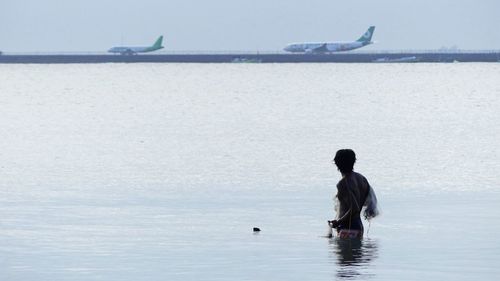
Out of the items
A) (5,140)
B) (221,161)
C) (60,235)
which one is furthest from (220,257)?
(5,140)

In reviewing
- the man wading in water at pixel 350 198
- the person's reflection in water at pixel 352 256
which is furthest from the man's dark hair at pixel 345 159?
the person's reflection in water at pixel 352 256

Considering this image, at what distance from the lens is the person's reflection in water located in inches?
949

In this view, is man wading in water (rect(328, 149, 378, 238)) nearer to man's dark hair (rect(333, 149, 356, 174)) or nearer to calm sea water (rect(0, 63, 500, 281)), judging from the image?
man's dark hair (rect(333, 149, 356, 174))

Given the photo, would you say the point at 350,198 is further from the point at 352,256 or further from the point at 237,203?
the point at 237,203

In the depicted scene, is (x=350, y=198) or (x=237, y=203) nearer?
(x=350, y=198)

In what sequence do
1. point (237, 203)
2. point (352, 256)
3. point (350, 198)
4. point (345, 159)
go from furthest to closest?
point (237, 203), point (352, 256), point (350, 198), point (345, 159)

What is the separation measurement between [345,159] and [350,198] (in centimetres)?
67

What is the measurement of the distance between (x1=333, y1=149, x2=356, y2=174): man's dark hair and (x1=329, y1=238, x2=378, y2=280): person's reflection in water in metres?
1.47

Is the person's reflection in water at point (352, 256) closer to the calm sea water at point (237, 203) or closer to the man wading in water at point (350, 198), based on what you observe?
the calm sea water at point (237, 203)

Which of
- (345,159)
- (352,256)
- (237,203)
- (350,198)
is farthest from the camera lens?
(237,203)

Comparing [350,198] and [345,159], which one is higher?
[345,159]

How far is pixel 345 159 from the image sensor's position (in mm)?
24109

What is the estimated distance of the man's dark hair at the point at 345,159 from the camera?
24.0 meters

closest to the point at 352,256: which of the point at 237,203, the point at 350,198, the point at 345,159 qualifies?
the point at 350,198
